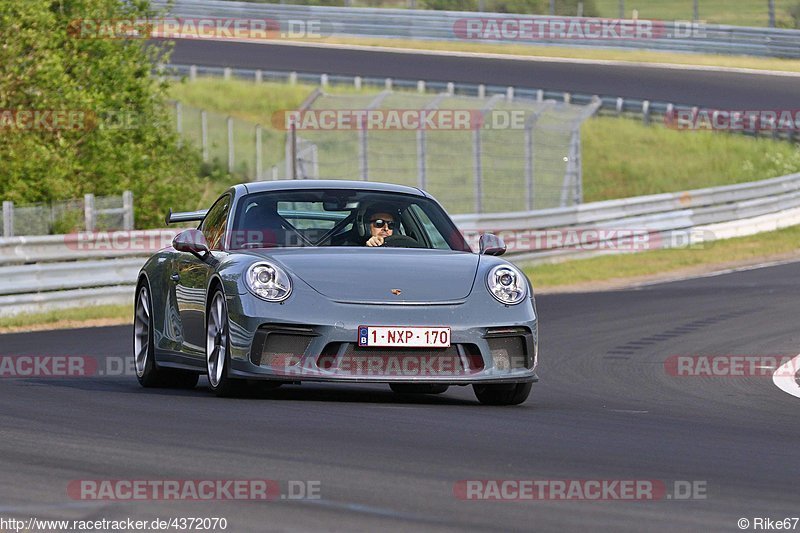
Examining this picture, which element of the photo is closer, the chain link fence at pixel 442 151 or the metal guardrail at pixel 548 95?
the chain link fence at pixel 442 151

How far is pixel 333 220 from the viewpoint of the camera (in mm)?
10484

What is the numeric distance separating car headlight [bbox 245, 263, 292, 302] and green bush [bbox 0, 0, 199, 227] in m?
15.3

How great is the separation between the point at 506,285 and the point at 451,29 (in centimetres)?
4435

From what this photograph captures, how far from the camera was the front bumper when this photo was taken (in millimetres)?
9266

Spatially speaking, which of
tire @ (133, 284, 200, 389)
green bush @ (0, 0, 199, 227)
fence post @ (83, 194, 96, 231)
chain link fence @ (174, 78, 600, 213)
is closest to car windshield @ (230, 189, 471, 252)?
tire @ (133, 284, 200, 389)

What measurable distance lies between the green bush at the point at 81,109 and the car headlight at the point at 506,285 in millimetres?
15484

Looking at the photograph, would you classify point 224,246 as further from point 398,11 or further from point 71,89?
point 398,11

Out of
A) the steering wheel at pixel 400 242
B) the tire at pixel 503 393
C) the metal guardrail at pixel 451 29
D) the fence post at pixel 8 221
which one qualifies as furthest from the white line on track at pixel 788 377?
the metal guardrail at pixel 451 29

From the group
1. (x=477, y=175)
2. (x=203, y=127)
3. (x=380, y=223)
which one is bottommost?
(x=203, y=127)

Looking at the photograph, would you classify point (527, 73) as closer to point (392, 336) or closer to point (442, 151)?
point (442, 151)

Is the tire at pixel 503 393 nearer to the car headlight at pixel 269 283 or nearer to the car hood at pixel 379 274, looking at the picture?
the car hood at pixel 379 274

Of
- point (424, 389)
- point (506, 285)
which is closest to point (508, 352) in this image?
point (506, 285)

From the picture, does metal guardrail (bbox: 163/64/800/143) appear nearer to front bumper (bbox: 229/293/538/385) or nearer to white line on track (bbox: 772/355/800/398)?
white line on track (bbox: 772/355/800/398)

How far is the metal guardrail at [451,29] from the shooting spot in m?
48.6
